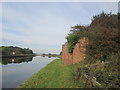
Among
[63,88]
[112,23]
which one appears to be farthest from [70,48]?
[63,88]

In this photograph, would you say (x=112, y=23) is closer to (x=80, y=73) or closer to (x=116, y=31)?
(x=116, y=31)

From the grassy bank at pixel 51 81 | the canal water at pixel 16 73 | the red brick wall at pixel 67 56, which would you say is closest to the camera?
the grassy bank at pixel 51 81

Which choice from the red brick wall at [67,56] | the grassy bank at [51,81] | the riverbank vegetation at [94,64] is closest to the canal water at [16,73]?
the grassy bank at [51,81]

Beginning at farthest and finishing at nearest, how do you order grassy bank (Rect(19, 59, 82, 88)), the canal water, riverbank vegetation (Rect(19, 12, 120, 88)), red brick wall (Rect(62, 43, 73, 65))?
red brick wall (Rect(62, 43, 73, 65)) → the canal water → grassy bank (Rect(19, 59, 82, 88)) → riverbank vegetation (Rect(19, 12, 120, 88))

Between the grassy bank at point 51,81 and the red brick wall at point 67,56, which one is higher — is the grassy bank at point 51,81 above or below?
below

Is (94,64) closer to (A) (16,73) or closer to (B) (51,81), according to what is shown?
(B) (51,81)

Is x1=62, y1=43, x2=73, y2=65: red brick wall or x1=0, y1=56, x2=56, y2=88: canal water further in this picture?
x1=62, y1=43, x2=73, y2=65: red brick wall

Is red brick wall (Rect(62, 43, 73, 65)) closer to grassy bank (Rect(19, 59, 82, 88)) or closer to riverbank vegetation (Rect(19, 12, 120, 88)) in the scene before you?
grassy bank (Rect(19, 59, 82, 88))

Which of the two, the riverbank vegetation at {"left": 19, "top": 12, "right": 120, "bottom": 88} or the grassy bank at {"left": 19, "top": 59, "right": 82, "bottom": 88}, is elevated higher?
the riverbank vegetation at {"left": 19, "top": 12, "right": 120, "bottom": 88}

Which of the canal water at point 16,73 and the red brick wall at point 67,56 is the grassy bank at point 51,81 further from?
the red brick wall at point 67,56

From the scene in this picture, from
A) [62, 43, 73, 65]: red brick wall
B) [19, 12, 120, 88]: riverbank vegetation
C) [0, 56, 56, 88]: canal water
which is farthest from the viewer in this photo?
[62, 43, 73, 65]: red brick wall

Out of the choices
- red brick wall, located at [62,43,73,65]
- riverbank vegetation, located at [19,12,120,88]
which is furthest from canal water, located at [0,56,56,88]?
red brick wall, located at [62,43,73,65]

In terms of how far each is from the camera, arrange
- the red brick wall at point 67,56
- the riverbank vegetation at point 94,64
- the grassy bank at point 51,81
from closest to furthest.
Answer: the riverbank vegetation at point 94,64
the grassy bank at point 51,81
the red brick wall at point 67,56

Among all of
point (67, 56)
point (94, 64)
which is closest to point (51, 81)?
point (94, 64)
